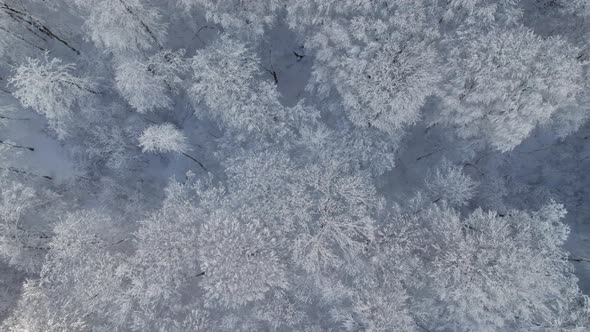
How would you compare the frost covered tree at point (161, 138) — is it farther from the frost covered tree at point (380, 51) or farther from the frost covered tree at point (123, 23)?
the frost covered tree at point (380, 51)

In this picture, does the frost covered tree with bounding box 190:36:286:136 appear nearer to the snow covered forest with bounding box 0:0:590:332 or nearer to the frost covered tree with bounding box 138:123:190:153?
the snow covered forest with bounding box 0:0:590:332

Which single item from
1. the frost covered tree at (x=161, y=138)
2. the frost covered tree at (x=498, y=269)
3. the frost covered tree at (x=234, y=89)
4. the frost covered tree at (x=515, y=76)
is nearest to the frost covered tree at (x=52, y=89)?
the frost covered tree at (x=161, y=138)

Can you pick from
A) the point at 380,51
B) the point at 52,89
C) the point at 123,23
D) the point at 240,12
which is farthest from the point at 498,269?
the point at 52,89

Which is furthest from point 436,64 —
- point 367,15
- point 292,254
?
point 292,254

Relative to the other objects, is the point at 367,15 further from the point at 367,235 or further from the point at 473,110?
the point at 367,235

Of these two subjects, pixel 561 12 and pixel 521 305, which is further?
pixel 561 12

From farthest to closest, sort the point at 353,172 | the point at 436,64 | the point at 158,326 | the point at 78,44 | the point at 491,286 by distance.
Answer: the point at 78,44
the point at 353,172
the point at 158,326
the point at 436,64
the point at 491,286
